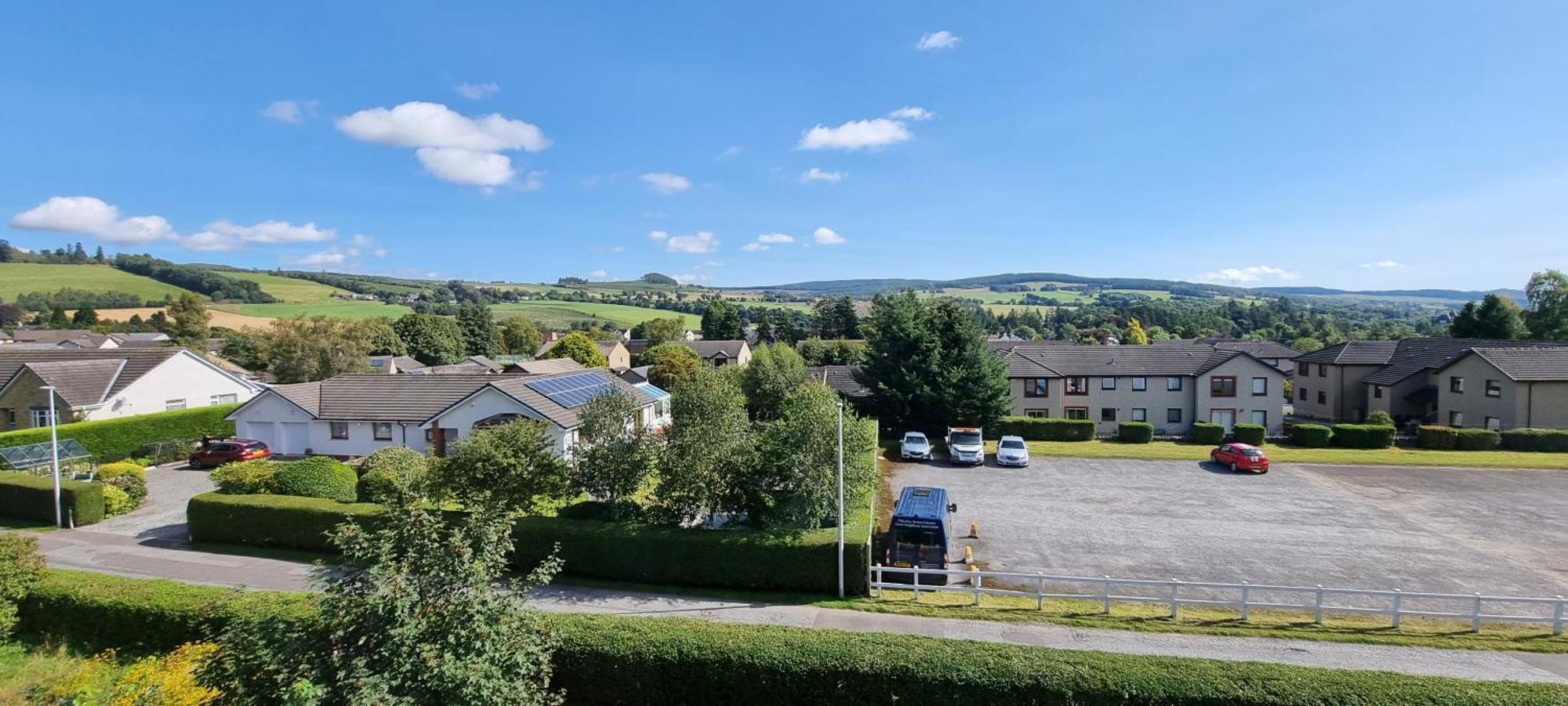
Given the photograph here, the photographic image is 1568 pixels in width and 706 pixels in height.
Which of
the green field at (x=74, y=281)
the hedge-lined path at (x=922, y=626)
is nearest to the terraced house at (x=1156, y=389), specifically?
the hedge-lined path at (x=922, y=626)

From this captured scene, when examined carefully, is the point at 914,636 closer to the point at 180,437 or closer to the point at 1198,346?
the point at 180,437

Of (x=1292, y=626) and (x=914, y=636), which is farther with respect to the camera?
(x=1292, y=626)

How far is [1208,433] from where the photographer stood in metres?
43.6

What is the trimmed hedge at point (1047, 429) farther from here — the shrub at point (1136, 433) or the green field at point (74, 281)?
the green field at point (74, 281)

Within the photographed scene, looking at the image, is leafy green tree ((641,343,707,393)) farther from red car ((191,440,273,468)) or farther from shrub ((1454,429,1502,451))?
shrub ((1454,429,1502,451))

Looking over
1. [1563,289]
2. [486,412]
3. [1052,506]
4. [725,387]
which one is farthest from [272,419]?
[1563,289]

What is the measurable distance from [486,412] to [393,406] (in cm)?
638

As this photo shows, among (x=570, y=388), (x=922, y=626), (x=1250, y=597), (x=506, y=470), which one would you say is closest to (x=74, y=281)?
(x=570, y=388)

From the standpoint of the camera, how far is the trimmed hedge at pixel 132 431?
33.0 meters

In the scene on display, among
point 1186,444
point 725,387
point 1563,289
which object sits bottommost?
point 1186,444

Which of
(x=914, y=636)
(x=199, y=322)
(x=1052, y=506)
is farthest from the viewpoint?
(x=199, y=322)

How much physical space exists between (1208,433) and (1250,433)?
2259mm

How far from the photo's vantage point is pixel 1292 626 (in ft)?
51.2

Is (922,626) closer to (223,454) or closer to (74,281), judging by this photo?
(223,454)
